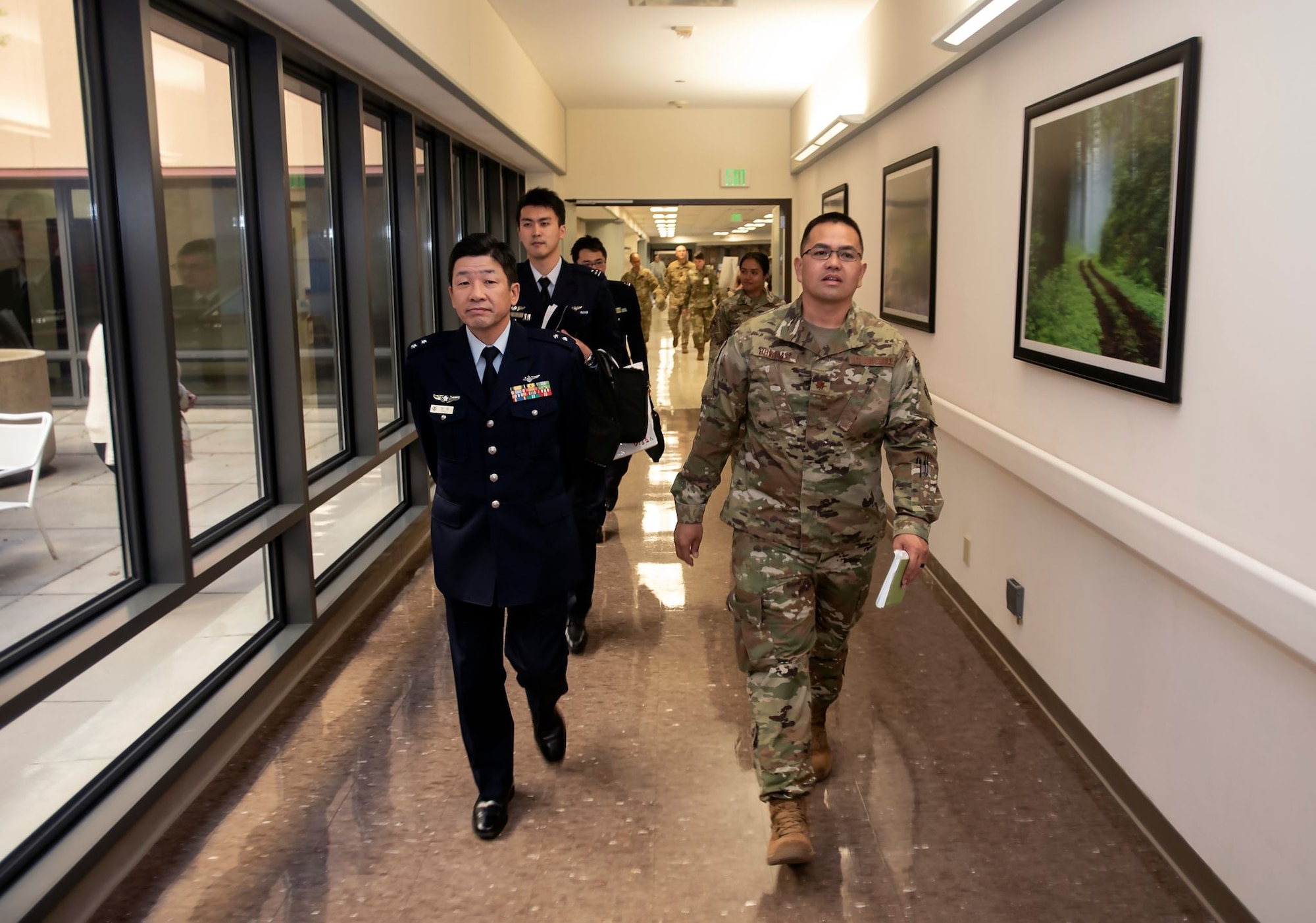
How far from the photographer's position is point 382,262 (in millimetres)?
5965

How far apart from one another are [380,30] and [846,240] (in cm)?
233

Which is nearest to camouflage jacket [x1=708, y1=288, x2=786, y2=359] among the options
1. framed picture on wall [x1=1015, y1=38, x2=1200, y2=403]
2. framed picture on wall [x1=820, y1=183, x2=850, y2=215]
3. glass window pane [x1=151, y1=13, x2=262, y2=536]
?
framed picture on wall [x1=820, y1=183, x2=850, y2=215]

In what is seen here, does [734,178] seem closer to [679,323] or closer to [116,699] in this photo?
[679,323]

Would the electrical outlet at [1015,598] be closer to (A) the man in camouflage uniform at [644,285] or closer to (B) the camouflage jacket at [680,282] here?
(A) the man in camouflage uniform at [644,285]

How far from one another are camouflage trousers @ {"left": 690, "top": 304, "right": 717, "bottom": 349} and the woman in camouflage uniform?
30.9 feet

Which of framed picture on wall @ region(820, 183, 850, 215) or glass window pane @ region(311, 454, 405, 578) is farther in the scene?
framed picture on wall @ region(820, 183, 850, 215)

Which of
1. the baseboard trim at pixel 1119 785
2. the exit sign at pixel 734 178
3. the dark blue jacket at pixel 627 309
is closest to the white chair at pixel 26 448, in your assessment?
the dark blue jacket at pixel 627 309

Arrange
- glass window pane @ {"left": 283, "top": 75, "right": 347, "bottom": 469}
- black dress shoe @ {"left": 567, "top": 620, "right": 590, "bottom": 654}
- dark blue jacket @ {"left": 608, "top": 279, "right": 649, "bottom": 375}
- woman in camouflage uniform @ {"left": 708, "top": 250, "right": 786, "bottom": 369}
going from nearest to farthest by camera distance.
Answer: black dress shoe @ {"left": 567, "top": 620, "right": 590, "bottom": 654} → glass window pane @ {"left": 283, "top": 75, "right": 347, "bottom": 469} → dark blue jacket @ {"left": 608, "top": 279, "right": 649, "bottom": 375} → woman in camouflage uniform @ {"left": 708, "top": 250, "right": 786, "bottom": 369}

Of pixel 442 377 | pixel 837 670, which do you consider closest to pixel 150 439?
pixel 442 377

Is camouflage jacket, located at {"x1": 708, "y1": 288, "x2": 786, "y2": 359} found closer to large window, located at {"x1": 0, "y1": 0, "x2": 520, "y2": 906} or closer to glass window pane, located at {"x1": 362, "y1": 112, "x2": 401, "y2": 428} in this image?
glass window pane, located at {"x1": 362, "y1": 112, "x2": 401, "y2": 428}

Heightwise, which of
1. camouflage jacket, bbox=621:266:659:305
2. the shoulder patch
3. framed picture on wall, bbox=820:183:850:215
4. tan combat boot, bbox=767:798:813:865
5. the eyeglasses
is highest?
framed picture on wall, bbox=820:183:850:215

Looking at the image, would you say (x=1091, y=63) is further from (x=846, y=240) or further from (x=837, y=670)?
(x=837, y=670)

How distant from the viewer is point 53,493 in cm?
266

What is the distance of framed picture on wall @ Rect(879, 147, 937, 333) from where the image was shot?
5.41m
